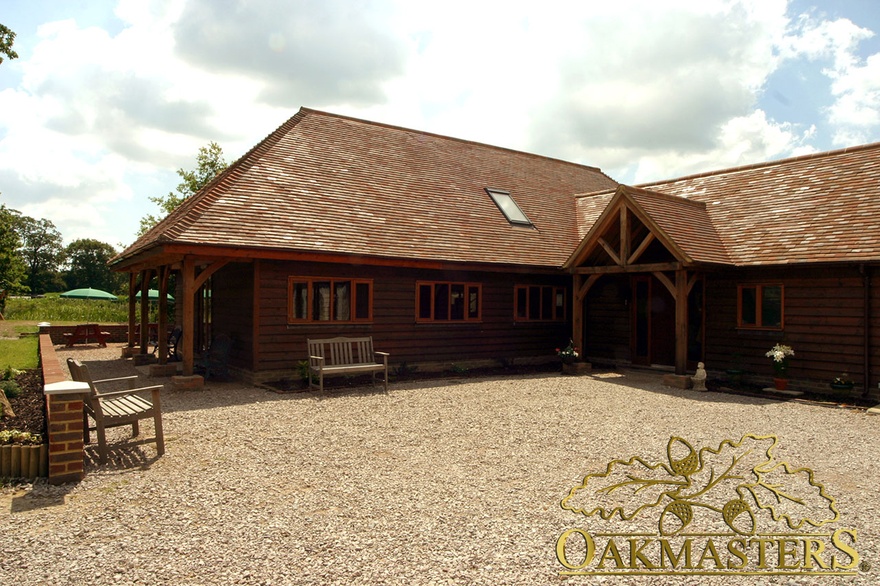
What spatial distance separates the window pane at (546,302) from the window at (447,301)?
2.43m

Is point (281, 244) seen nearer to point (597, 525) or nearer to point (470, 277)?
point (470, 277)

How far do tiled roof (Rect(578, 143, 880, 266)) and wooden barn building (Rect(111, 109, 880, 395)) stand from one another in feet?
0.17

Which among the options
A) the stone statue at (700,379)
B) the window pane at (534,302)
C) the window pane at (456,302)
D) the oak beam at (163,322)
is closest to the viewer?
the stone statue at (700,379)

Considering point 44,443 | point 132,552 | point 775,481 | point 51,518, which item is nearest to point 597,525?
point 775,481

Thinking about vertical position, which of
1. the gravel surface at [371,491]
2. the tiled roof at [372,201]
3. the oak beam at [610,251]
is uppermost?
the tiled roof at [372,201]

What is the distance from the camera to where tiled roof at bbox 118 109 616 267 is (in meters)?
12.7

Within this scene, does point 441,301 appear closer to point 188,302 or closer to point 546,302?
point 546,302

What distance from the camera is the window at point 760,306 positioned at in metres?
13.6

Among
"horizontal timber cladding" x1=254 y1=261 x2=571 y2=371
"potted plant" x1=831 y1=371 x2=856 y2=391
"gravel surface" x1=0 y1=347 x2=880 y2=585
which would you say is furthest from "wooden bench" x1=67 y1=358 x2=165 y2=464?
"potted plant" x1=831 y1=371 x2=856 y2=391

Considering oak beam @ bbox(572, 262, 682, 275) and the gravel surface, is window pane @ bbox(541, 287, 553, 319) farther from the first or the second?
the gravel surface

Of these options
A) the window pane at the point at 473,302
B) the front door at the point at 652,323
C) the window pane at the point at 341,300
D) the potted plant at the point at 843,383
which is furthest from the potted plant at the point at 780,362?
the window pane at the point at 341,300

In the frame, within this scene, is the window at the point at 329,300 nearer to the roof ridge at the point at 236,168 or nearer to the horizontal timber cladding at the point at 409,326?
the horizontal timber cladding at the point at 409,326

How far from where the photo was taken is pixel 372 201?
15508 millimetres

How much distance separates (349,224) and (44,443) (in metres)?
8.69
